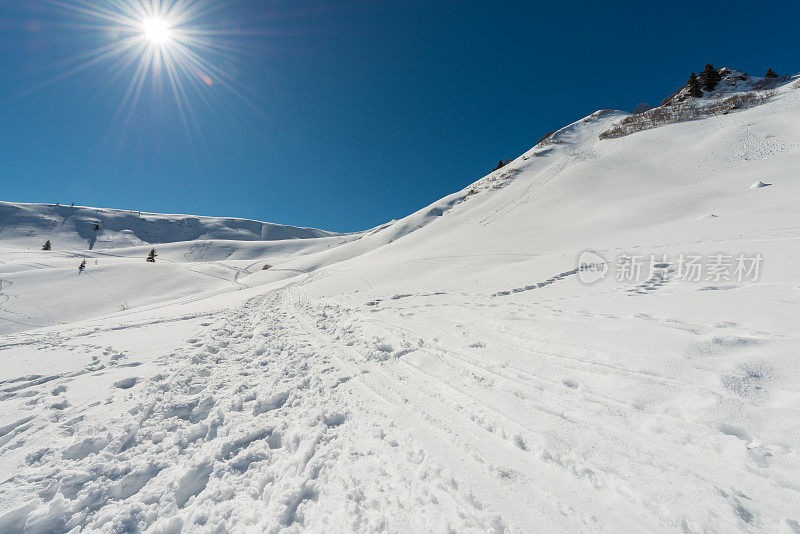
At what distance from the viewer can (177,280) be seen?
72.3 ft

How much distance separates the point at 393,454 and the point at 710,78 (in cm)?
6333

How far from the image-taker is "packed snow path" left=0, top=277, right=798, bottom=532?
2150mm

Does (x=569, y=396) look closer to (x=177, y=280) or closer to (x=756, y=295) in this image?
(x=756, y=295)

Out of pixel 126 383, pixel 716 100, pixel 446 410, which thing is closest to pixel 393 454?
pixel 446 410

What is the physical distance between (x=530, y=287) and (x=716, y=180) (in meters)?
18.4

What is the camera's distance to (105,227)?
246ft

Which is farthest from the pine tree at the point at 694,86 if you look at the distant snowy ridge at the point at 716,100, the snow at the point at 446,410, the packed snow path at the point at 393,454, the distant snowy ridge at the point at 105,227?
the distant snowy ridge at the point at 105,227

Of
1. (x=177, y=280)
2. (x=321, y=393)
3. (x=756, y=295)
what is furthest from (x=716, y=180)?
(x=177, y=280)

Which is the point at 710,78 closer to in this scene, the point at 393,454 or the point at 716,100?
the point at 716,100

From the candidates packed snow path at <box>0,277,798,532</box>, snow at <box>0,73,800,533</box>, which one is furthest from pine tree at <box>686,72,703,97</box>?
packed snow path at <box>0,277,798,532</box>

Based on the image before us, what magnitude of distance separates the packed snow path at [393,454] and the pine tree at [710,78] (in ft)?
194

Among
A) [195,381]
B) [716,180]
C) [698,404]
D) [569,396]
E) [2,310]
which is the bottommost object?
[2,310]

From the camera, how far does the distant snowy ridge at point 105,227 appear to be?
64625mm

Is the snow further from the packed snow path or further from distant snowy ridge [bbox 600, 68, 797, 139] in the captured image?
distant snowy ridge [bbox 600, 68, 797, 139]
